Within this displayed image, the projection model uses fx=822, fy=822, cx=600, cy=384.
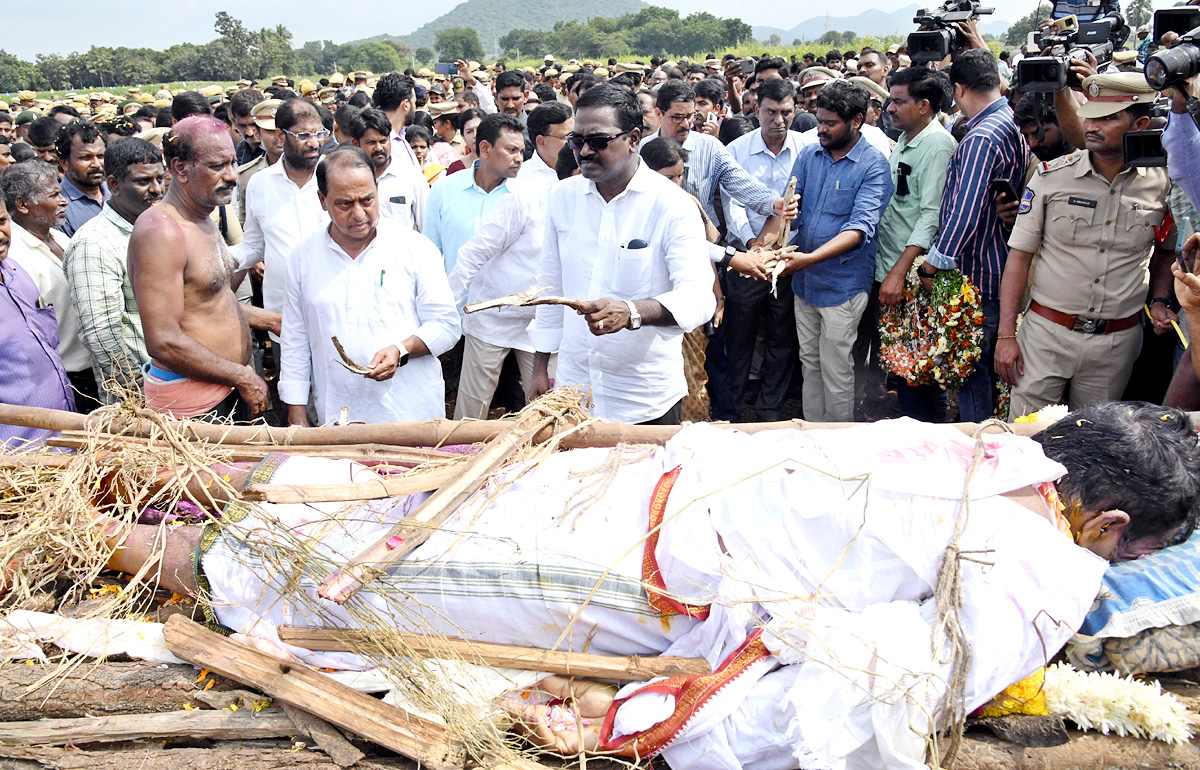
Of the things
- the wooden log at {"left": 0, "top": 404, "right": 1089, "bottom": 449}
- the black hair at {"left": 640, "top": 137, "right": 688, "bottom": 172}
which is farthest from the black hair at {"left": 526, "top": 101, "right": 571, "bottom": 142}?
the wooden log at {"left": 0, "top": 404, "right": 1089, "bottom": 449}

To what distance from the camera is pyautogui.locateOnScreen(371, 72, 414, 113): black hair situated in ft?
20.3

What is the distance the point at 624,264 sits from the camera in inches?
142

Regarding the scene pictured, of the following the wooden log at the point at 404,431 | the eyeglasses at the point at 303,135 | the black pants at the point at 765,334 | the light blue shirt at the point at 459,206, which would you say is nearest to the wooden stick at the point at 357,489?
the wooden log at the point at 404,431

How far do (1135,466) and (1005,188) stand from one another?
2.68 meters

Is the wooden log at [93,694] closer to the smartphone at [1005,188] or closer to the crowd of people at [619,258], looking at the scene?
the crowd of people at [619,258]

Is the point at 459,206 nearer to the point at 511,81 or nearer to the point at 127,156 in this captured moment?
the point at 127,156

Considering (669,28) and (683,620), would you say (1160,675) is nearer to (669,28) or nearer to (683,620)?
(683,620)

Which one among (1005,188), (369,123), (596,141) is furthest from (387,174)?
(1005,188)

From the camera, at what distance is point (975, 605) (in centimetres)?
209

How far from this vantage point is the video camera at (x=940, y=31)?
497 cm

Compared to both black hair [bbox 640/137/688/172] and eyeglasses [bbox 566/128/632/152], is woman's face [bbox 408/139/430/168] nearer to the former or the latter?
black hair [bbox 640/137/688/172]

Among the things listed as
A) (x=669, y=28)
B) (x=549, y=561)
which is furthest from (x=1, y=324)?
(x=669, y=28)

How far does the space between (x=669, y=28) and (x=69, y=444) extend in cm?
7074

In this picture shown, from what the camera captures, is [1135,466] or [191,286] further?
[191,286]
